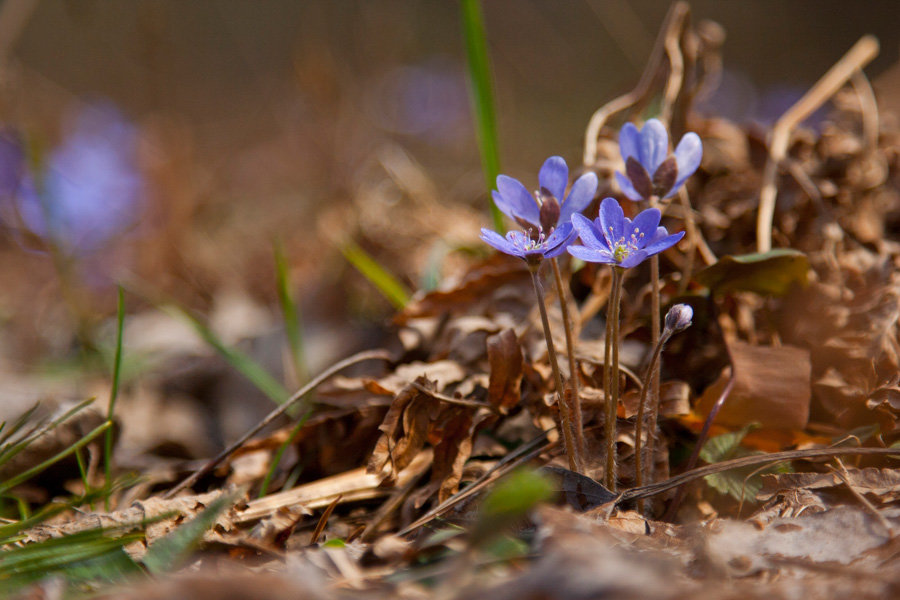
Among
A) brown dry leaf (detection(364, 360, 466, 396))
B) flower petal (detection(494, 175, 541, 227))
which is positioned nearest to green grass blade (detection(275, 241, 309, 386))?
brown dry leaf (detection(364, 360, 466, 396))

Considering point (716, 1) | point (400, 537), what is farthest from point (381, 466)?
point (716, 1)

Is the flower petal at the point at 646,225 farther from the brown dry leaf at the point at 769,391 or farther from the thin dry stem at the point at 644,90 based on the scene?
the thin dry stem at the point at 644,90

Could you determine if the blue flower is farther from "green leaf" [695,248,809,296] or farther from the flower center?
"green leaf" [695,248,809,296]

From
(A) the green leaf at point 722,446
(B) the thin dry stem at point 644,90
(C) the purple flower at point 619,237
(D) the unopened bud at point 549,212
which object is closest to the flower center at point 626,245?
(C) the purple flower at point 619,237

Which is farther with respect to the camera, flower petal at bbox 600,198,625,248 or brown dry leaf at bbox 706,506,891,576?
flower petal at bbox 600,198,625,248

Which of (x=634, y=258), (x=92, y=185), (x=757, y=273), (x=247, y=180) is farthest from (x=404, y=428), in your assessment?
(x=247, y=180)
